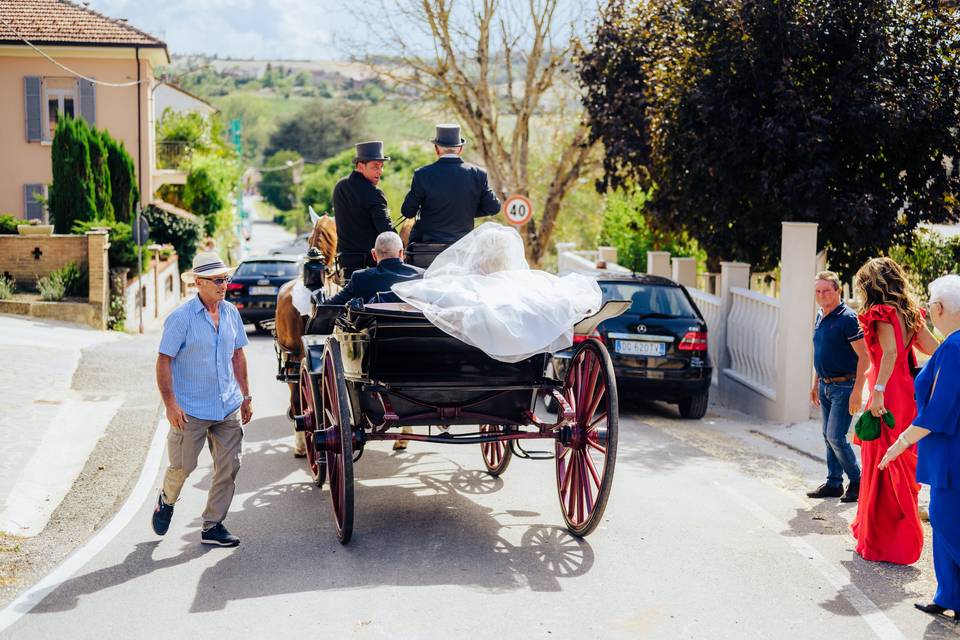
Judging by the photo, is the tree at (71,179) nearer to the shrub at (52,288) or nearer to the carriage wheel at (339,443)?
the shrub at (52,288)

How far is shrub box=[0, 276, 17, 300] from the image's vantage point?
23.6 m

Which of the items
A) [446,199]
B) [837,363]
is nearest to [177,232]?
[446,199]

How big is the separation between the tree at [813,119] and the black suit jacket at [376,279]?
300 inches

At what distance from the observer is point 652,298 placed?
13211mm

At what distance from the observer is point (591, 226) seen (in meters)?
40.9

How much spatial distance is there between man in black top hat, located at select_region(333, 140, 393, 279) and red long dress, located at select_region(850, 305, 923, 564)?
13.6 ft

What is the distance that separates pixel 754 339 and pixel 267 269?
13.8 m

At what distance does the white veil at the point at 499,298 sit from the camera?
6766mm

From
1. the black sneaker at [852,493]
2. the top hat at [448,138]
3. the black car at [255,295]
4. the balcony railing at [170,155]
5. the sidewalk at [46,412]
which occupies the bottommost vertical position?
the sidewalk at [46,412]

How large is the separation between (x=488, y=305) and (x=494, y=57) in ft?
78.4

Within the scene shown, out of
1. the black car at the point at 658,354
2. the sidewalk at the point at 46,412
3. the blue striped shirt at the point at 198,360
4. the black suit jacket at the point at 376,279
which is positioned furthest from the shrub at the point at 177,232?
the blue striped shirt at the point at 198,360

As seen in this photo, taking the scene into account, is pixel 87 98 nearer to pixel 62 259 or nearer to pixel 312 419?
pixel 62 259

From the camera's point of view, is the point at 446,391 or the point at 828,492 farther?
the point at 828,492

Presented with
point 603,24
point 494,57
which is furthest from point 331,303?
point 494,57
